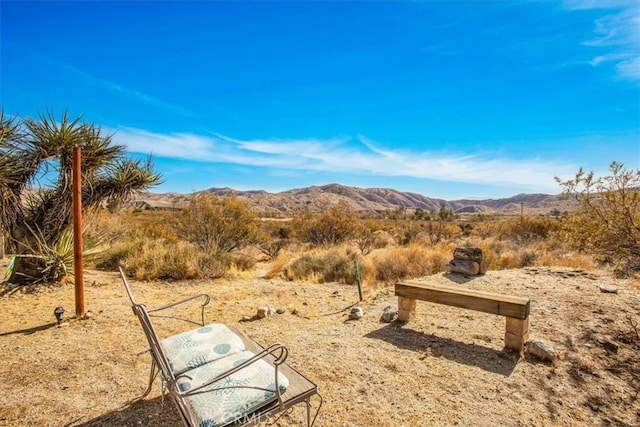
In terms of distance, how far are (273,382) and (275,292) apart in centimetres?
495

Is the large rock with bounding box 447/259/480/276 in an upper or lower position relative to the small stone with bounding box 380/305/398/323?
upper

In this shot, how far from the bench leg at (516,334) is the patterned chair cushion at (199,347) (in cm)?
321

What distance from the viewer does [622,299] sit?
19.8 ft

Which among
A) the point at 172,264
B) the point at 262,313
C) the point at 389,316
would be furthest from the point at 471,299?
the point at 172,264

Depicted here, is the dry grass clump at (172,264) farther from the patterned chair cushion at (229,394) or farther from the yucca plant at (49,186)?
the patterned chair cushion at (229,394)

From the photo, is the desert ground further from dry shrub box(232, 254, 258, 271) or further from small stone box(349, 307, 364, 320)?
dry shrub box(232, 254, 258, 271)

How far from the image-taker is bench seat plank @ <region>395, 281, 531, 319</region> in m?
4.08

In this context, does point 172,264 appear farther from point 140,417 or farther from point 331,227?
point 331,227

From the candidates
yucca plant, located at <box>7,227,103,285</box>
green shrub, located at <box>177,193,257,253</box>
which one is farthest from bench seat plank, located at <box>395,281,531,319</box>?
green shrub, located at <box>177,193,257,253</box>

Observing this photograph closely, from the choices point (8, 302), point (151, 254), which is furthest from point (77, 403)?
point (151, 254)

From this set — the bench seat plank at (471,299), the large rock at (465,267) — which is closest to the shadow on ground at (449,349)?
the bench seat plank at (471,299)

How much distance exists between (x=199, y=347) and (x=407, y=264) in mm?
7078

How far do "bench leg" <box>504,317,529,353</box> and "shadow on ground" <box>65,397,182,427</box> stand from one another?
3.67 m

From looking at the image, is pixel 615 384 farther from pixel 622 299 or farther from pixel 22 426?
pixel 22 426
